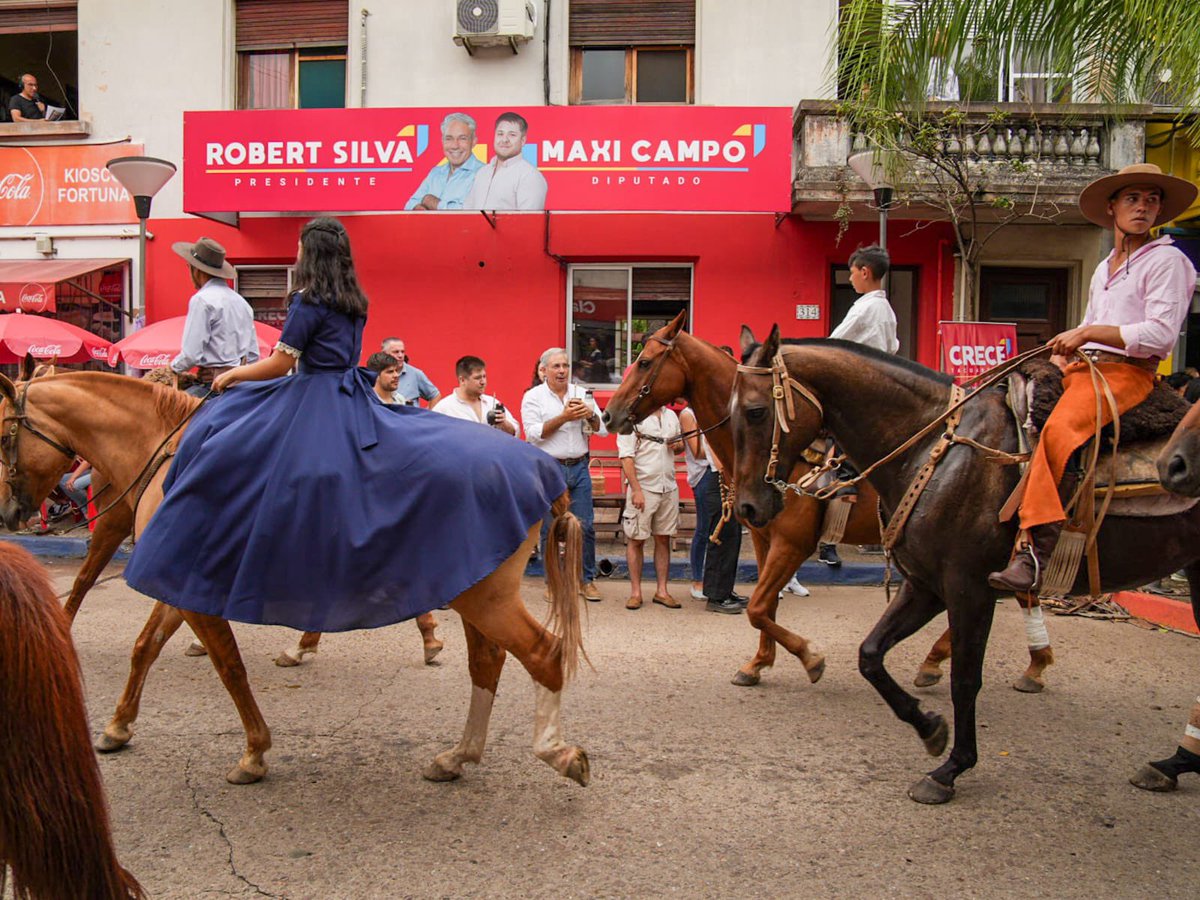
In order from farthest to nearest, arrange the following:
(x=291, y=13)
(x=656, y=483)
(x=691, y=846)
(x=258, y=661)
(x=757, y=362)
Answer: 1. (x=291, y=13)
2. (x=656, y=483)
3. (x=258, y=661)
4. (x=757, y=362)
5. (x=691, y=846)

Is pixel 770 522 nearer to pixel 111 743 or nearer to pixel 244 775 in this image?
pixel 244 775

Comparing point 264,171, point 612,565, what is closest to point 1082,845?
point 612,565

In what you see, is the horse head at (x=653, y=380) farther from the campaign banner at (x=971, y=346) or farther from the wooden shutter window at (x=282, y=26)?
the wooden shutter window at (x=282, y=26)

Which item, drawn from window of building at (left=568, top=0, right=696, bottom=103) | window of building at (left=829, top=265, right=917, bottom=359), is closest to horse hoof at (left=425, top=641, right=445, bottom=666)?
window of building at (left=829, top=265, right=917, bottom=359)

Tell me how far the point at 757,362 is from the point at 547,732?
6.36 ft

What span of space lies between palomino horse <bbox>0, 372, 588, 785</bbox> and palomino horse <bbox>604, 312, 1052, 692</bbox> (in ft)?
5.58

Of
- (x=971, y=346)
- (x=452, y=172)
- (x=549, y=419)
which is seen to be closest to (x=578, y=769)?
(x=549, y=419)

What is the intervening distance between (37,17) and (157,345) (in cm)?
761

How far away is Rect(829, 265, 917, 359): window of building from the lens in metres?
13.3

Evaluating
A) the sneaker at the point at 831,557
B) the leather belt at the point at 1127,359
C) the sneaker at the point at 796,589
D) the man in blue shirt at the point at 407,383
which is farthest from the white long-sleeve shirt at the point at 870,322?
the man in blue shirt at the point at 407,383

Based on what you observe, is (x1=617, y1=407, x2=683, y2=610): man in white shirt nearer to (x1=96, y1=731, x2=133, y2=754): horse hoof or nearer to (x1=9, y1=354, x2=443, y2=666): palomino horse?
(x1=9, y1=354, x2=443, y2=666): palomino horse

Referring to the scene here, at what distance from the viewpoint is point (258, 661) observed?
621 cm

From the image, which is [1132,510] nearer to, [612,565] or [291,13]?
[612,565]

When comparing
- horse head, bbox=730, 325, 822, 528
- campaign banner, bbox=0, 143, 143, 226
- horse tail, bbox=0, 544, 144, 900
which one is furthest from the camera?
campaign banner, bbox=0, 143, 143, 226
